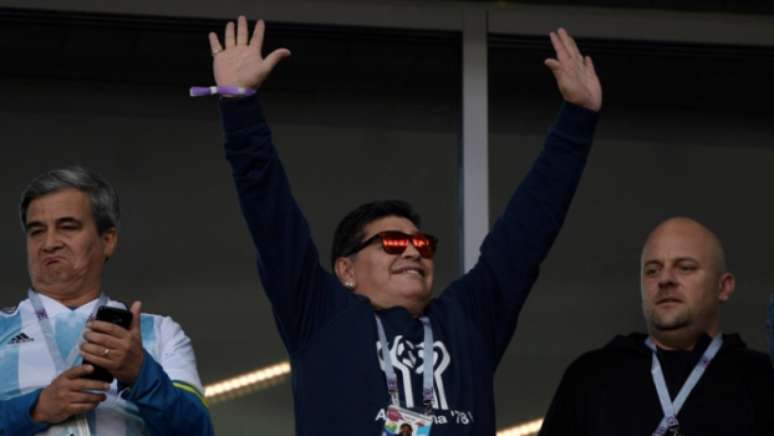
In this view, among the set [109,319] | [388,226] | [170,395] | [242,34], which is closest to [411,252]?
[388,226]

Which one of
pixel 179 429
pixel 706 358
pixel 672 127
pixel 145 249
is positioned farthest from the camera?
pixel 672 127

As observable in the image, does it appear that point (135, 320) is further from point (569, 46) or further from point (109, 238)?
point (569, 46)

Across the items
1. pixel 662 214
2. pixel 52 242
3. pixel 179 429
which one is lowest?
pixel 179 429

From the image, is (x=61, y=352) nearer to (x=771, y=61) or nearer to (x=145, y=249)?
(x=145, y=249)

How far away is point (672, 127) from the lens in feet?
22.1

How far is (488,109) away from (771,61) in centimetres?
111

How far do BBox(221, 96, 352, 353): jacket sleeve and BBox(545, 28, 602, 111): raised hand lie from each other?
0.84 meters

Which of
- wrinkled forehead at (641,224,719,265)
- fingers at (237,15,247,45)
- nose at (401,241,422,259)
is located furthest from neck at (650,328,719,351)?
fingers at (237,15,247,45)

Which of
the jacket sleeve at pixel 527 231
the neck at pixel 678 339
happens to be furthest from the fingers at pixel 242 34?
the neck at pixel 678 339

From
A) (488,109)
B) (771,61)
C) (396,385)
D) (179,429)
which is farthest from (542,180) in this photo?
(771,61)

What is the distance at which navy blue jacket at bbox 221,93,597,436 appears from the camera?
4.59m

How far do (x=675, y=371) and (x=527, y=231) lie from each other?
792mm

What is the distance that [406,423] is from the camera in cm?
454

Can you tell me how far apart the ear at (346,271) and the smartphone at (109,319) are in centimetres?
88
